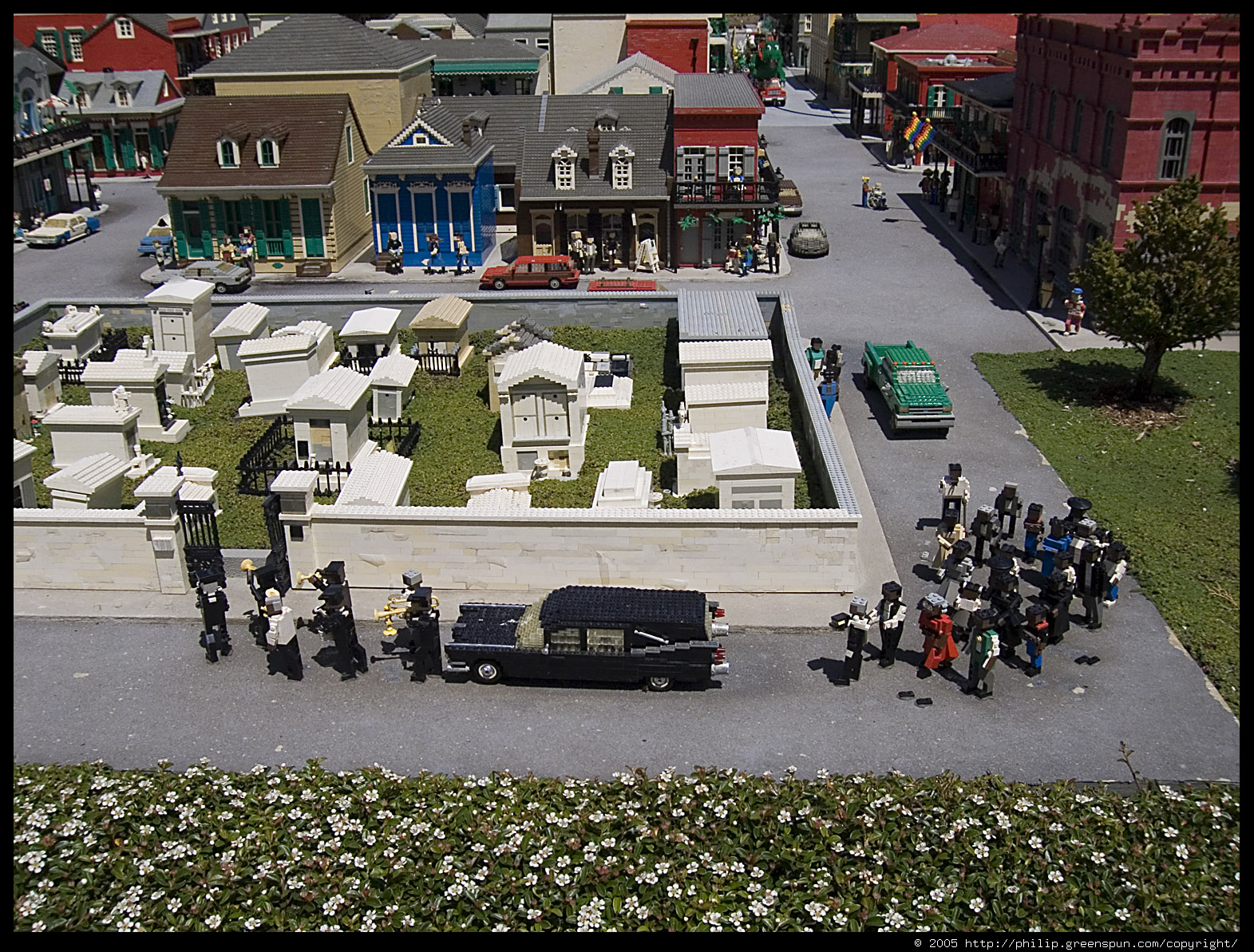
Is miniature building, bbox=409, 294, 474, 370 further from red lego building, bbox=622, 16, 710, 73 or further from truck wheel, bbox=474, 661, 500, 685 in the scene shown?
red lego building, bbox=622, 16, 710, 73

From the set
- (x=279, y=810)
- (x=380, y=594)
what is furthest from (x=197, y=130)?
(x=279, y=810)

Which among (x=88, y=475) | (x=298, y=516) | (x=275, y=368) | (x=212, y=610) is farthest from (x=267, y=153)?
(x=212, y=610)

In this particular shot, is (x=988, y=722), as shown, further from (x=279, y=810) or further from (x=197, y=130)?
(x=197, y=130)

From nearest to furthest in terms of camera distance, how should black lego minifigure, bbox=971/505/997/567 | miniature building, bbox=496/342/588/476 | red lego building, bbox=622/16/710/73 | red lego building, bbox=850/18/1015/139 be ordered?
black lego minifigure, bbox=971/505/997/567
miniature building, bbox=496/342/588/476
red lego building, bbox=622/16/710/73
red lego building, bbox=850/18/1015/139

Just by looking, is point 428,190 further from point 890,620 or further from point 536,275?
point 890,620

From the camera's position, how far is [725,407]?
22797 millimetres

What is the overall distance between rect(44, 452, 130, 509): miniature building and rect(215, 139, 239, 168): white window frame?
21.4 meters

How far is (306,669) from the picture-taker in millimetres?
16312

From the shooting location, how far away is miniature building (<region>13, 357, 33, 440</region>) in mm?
24719

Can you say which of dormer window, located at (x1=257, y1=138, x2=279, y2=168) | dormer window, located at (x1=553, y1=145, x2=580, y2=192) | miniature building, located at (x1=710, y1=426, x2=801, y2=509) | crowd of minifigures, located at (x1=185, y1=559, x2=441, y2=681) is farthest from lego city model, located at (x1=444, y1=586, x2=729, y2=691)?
dormer window, located at (x1=257, y1=138, x2=279, y2=168)

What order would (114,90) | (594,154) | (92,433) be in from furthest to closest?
1. (114,90)
2. (594,154)
3. (92,433)

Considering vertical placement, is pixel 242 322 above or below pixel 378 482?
above

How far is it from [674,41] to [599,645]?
44.9 meters

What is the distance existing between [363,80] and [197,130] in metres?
7.52
